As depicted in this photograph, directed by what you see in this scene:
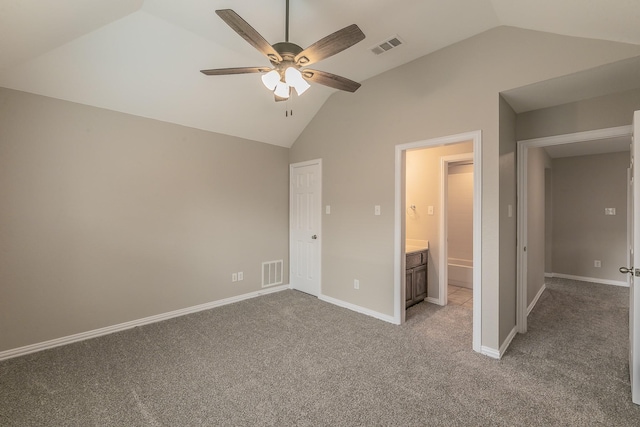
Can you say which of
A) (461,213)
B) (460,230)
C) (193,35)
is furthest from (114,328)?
(461,213)

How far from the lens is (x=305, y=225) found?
4.46 meters

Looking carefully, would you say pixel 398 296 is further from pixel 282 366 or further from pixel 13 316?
pixel 13 316

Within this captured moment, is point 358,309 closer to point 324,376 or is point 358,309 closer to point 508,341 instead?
point 324,376

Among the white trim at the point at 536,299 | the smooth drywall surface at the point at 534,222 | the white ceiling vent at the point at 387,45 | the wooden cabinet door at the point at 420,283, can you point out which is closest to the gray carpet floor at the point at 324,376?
the white trim at the point at 536,299

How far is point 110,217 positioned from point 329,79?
277 cm

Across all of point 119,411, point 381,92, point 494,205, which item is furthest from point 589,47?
point 119,411

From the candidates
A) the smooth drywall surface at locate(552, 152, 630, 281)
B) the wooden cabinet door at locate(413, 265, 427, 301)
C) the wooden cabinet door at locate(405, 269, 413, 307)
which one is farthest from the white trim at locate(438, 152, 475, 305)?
the smooth drywall surface at locate(552, 152, 630, 281)

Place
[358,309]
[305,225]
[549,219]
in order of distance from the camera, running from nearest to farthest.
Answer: [358,309]
[305,225]
[549,219]

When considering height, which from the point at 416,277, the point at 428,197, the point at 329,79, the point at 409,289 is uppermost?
the point at 329,79

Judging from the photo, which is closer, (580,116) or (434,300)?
(580,116)

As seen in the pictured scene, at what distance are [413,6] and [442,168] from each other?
7.12 ft

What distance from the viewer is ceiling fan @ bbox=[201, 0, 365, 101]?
1648 mm

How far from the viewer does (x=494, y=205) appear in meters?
2.53

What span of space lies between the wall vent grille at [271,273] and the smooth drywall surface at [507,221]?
312 cm
